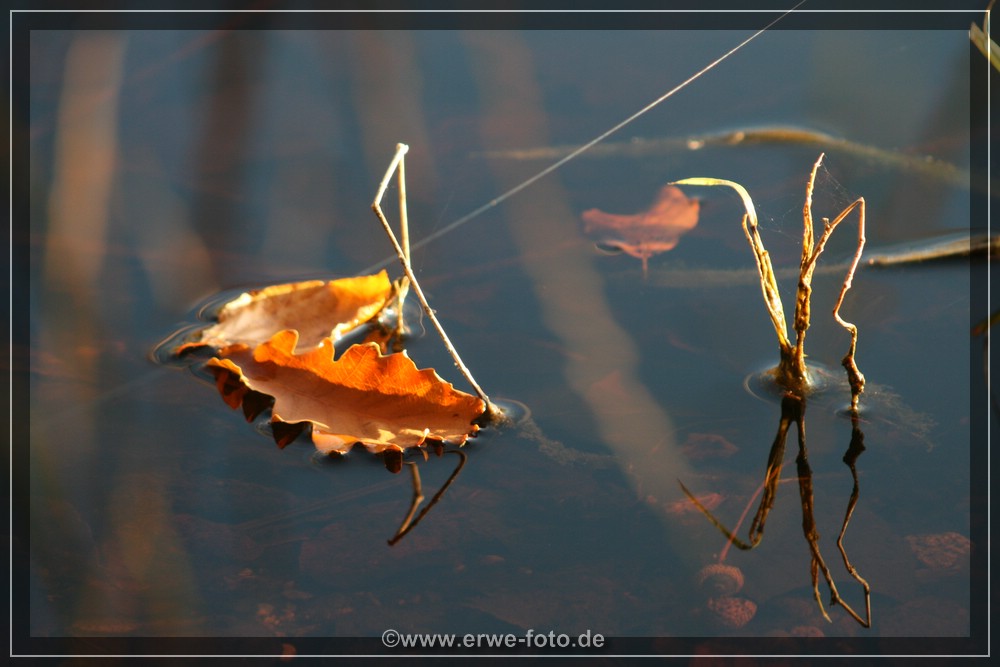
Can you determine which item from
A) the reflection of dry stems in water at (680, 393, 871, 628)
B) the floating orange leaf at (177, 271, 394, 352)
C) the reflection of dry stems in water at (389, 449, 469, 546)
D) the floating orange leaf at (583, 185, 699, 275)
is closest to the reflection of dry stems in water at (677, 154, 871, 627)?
the reflection of dry stems in water at (680, 393, 871, 628)

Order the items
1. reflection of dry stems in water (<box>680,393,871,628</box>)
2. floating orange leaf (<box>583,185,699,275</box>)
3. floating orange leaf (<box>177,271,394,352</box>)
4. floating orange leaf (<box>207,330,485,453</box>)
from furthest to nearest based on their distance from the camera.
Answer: floating orange leaf (<box>583,185,699,275</box>)
floating orange leaf (<box>177,271,394,352</box>)
floating orange leaf (<box>207,330,485,453</box>)
reflection of dry stems in water (<box>680,393,871,628</box>)

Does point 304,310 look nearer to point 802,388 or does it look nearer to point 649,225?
point 649,225

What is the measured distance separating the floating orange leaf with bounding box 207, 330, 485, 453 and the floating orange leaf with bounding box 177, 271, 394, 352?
7.0 inches

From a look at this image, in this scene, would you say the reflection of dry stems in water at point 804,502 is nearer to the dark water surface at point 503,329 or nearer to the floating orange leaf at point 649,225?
the dark water surface at point 503,329

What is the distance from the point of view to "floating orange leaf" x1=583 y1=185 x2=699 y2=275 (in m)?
2.26

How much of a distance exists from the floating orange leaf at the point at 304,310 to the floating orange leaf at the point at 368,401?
0.18 metres

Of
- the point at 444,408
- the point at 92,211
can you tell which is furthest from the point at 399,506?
the point at 92,211

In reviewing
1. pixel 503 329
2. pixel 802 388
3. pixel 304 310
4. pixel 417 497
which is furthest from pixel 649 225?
pixel 417 497

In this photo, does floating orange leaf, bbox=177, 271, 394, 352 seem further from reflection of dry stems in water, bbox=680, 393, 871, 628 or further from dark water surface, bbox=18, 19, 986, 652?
reflection of dry stems in water, bbox=680, 393, 871, 628

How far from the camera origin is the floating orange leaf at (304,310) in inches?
78.5

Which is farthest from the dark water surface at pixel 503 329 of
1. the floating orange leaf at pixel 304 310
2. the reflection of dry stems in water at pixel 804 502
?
the floating orange leaf at pixel 304 310

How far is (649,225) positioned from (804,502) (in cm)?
94

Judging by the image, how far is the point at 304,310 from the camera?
2039 mm

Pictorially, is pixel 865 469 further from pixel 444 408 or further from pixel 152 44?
pixel 152 44
